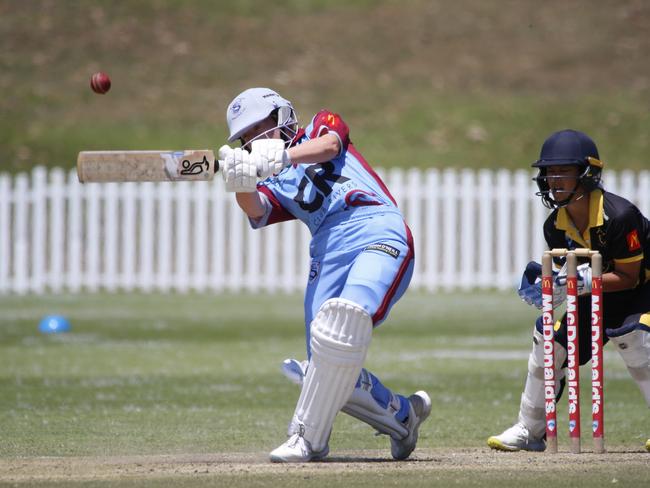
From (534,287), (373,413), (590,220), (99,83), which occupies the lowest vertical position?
(373,413)

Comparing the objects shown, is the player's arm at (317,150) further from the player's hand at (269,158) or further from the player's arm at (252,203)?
the player's arm at (252,203)

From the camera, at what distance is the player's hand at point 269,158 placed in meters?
5.62

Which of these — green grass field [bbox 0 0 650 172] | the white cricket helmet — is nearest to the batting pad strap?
the white cricket helmet

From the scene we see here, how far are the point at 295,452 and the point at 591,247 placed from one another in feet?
5.69

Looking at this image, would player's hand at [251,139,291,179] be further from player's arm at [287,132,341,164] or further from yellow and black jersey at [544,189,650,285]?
yellow and black jersey at [544,189,650,285]

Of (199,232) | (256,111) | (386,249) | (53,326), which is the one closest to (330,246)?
(386,249)

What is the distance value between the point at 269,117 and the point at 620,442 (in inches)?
102

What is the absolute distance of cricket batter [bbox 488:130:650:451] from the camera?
19.5 feet

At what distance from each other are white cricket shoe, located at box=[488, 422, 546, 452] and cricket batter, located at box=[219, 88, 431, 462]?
458 millimetres

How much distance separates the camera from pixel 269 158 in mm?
5633

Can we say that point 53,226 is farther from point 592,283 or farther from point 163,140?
point 592,283

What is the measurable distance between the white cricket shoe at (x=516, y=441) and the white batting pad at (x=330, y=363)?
106cm

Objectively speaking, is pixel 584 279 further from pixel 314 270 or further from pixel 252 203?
pixel 252 203

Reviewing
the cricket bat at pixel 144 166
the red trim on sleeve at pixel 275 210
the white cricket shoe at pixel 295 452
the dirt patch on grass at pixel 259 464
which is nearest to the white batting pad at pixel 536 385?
the dirt patch on grass at pixel 259 464
